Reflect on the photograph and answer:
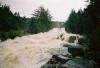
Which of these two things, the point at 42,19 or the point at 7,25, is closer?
the point at 7,25

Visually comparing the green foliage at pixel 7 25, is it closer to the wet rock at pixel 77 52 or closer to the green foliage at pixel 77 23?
the wet rock at pixel 77 52

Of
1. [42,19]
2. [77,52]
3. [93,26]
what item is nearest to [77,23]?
[42,19]

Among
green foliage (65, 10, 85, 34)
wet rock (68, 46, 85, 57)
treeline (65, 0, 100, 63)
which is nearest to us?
treeline (65, 0, 100, 63)

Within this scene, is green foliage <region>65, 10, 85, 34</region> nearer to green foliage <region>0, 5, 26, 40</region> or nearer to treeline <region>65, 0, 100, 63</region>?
treeline <region>65, 0, 100, 63</region>

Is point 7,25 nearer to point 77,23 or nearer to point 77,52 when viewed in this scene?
point 77,52

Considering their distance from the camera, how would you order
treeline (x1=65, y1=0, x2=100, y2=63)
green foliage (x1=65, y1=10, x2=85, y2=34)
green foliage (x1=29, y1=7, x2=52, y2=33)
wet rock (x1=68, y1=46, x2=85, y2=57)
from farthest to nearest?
green foliage (x1=29, y1=7, x2=52, y2=33), green foliage (x1=65, y1=10, x2=85, y2=34), wet rock (x1=68, y1=46, x2=85, y2=57), treeline (x1=65, y1=0, x2=100, y2=63)

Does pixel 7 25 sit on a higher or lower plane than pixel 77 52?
higher

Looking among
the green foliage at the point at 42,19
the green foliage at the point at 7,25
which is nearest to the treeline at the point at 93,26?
the green foliage at the point at 7,25

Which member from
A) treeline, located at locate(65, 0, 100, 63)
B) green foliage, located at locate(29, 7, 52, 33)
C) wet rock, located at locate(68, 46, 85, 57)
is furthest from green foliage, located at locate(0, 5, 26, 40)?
green foliage, located at locate(29, 7, 52, 33)

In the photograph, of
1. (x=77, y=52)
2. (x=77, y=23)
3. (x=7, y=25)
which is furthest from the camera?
(x=77, y=23)

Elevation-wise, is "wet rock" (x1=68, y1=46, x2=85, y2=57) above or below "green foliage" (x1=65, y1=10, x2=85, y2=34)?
below

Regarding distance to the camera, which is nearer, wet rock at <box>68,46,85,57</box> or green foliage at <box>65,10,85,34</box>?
wet rock at <box>68,46,85,57</box>

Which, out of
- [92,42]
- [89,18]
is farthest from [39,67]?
[89,18]

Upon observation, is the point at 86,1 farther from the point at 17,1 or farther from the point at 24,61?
the point at 24,61
